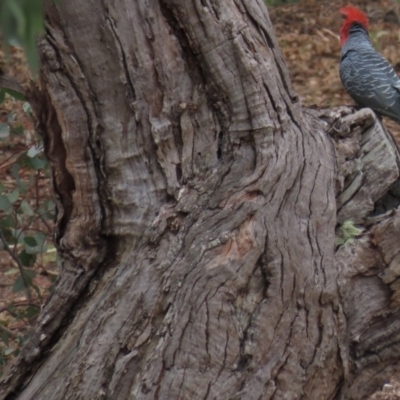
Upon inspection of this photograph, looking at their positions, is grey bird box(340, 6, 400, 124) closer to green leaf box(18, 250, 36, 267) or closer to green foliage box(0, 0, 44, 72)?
green leaf box(18, 250, 36, 267)

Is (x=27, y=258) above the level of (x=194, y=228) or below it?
below

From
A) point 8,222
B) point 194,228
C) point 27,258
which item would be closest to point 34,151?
point 8,222

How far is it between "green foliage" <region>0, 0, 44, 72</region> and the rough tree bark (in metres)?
1.04

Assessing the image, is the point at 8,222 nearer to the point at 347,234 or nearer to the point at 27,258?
the point at 27,258

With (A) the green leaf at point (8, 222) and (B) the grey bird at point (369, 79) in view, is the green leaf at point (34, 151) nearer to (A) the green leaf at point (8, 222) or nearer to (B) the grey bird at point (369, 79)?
(A) the green leaf at point (8, 222)

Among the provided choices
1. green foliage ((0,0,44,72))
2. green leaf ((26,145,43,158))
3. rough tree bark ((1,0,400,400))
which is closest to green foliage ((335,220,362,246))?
rough tree bark ((1,0,400,400))

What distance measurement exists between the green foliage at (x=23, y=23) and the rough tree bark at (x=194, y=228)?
104 centimetres

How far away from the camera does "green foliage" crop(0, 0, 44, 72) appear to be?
853 mm

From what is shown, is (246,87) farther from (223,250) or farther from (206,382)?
(206,382)

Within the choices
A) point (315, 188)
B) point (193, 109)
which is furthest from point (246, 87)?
point (315, 188)

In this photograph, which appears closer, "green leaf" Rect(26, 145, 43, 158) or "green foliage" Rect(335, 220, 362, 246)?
"green foliage" Rect(335, 220, 362, 246)

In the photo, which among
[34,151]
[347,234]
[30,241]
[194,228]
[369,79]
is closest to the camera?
[194,228]

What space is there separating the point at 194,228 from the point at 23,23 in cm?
120

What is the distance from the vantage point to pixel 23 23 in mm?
857
